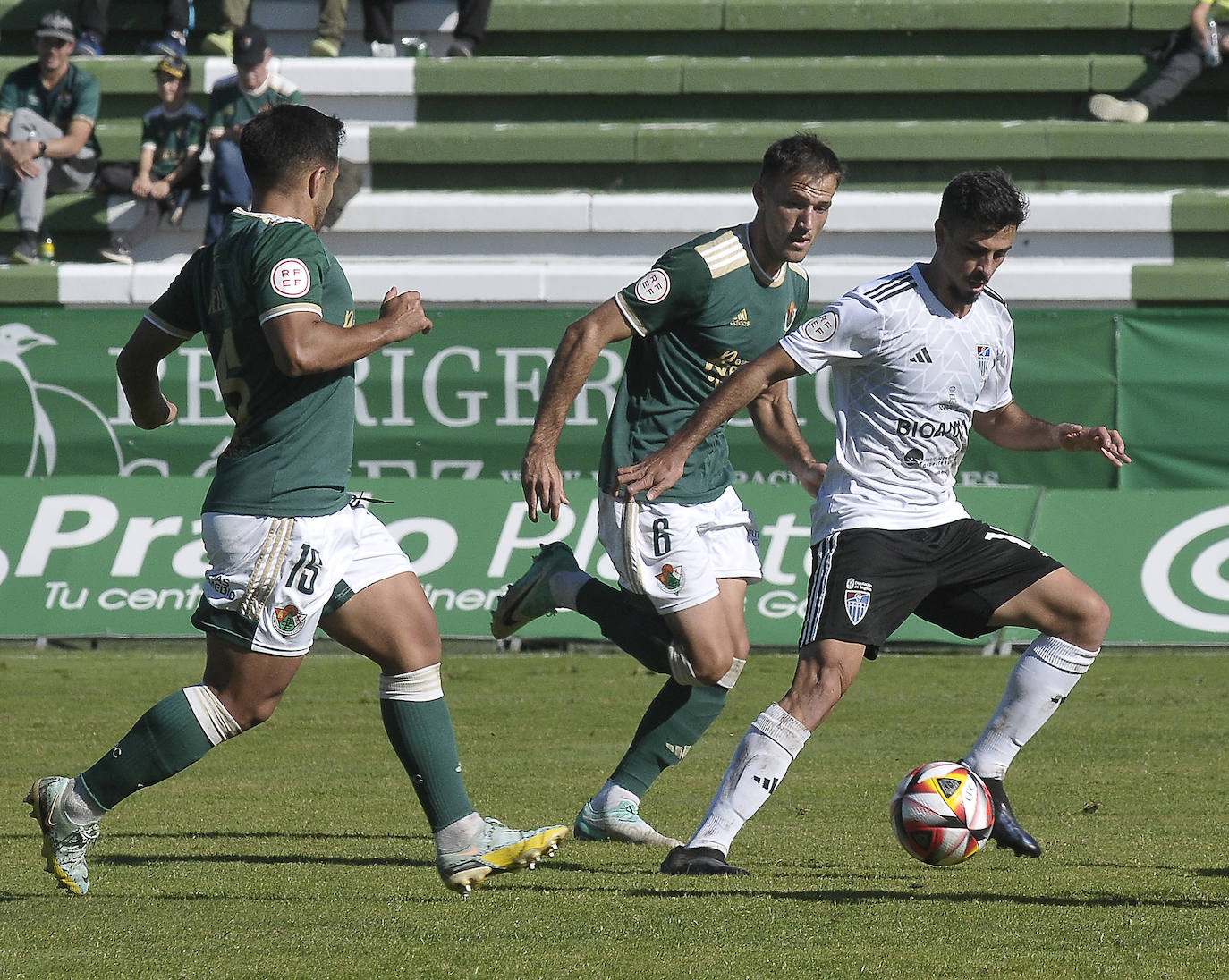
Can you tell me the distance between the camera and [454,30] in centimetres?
1700

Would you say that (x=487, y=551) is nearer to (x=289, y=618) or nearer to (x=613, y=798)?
(x=613, y=798)

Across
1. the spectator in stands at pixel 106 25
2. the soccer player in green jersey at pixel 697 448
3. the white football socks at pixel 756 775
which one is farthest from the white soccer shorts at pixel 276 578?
the spectator in stands at pixel 106 25

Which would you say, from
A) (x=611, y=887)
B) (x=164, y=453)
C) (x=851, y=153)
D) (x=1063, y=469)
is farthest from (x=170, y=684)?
(x=851, y=153)

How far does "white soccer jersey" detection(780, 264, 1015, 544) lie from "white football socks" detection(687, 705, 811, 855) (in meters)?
0.68

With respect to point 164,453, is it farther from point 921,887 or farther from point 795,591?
point 921,887

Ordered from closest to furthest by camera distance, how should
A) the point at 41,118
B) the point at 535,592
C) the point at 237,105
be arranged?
the point at 535,592 < the point at 237,105 < the point at 41,118

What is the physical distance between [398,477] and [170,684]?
2.46 metres

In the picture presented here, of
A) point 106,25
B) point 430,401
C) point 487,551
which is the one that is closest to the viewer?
point 487,551

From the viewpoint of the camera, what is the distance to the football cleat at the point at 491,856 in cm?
480

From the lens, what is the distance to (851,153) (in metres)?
16.0

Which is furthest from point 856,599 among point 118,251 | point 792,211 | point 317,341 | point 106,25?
point 106,25

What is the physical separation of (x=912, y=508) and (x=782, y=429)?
97 cm

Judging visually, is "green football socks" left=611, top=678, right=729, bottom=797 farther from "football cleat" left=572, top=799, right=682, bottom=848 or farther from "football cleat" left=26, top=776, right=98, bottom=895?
"football cleat" left=26, top=776, right=98, bottom=895

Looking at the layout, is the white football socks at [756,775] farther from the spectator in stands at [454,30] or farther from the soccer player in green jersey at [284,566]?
the spectator in stands at [454,30]
